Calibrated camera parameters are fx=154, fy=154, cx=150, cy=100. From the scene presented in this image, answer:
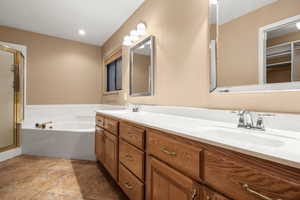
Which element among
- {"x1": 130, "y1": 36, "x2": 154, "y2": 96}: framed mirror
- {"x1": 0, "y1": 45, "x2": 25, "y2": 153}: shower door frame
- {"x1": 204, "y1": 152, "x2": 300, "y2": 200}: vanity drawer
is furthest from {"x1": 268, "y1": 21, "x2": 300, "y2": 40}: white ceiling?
{"x1": 0, "y1": 45, "x2": 25, "y2": 153}: shower door frame

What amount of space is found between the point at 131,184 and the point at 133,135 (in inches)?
15.4

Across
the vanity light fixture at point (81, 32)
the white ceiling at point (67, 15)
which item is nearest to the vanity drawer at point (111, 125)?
the white ceiling at point (67, 15)

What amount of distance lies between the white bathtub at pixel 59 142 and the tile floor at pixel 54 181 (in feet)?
0.46

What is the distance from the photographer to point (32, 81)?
3119 mm

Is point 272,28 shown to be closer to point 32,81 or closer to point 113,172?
point 113,172

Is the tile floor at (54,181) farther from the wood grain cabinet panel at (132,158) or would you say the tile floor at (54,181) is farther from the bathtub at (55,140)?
the wood grain cabinet panel at (132,158)

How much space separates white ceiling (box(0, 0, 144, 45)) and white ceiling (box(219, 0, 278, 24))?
1.37 meters

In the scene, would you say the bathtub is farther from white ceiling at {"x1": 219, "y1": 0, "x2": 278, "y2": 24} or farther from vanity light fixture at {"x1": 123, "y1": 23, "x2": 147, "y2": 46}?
white ceiling at {"x1": 219, "y1": 0, "x2": 278, "y2": 24}

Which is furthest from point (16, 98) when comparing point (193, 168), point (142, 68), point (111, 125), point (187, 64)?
point (193, 168)

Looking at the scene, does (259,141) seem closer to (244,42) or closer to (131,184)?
(244,42)

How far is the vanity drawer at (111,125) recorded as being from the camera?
1.51 meters

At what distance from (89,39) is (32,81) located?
1463 millimetres

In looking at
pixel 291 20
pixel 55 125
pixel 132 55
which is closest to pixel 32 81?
pixel 55 125

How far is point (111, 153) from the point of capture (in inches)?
64.0
